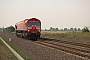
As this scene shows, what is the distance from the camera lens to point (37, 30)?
31953 millimetres

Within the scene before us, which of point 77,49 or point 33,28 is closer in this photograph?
point 77,49

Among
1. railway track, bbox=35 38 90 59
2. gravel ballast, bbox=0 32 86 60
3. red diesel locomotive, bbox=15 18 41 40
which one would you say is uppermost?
red diesel locomotive, bbox=15 18 41 40

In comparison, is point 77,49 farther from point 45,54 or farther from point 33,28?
point 33,28

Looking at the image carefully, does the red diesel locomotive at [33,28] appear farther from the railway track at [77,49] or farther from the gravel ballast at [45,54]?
the gravel ballast at [45,54]

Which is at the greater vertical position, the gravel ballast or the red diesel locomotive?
the red diesel locomotive

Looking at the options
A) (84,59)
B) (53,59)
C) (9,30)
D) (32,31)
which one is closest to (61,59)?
(53,59)

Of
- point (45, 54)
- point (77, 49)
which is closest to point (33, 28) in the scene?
point (77, 49)

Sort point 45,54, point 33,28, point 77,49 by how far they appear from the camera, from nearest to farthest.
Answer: point 45,54, point 77,49, point 33,28

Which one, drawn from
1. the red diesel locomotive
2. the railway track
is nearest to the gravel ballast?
the railway track

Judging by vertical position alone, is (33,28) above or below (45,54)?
above

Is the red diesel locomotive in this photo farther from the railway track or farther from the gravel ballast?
the gravel ballast

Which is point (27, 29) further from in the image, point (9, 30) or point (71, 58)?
point (9, 30)

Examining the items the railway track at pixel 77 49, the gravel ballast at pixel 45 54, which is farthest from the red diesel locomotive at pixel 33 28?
the gravel ballast at pixel 45 54

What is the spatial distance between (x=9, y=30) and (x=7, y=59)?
99.5m
